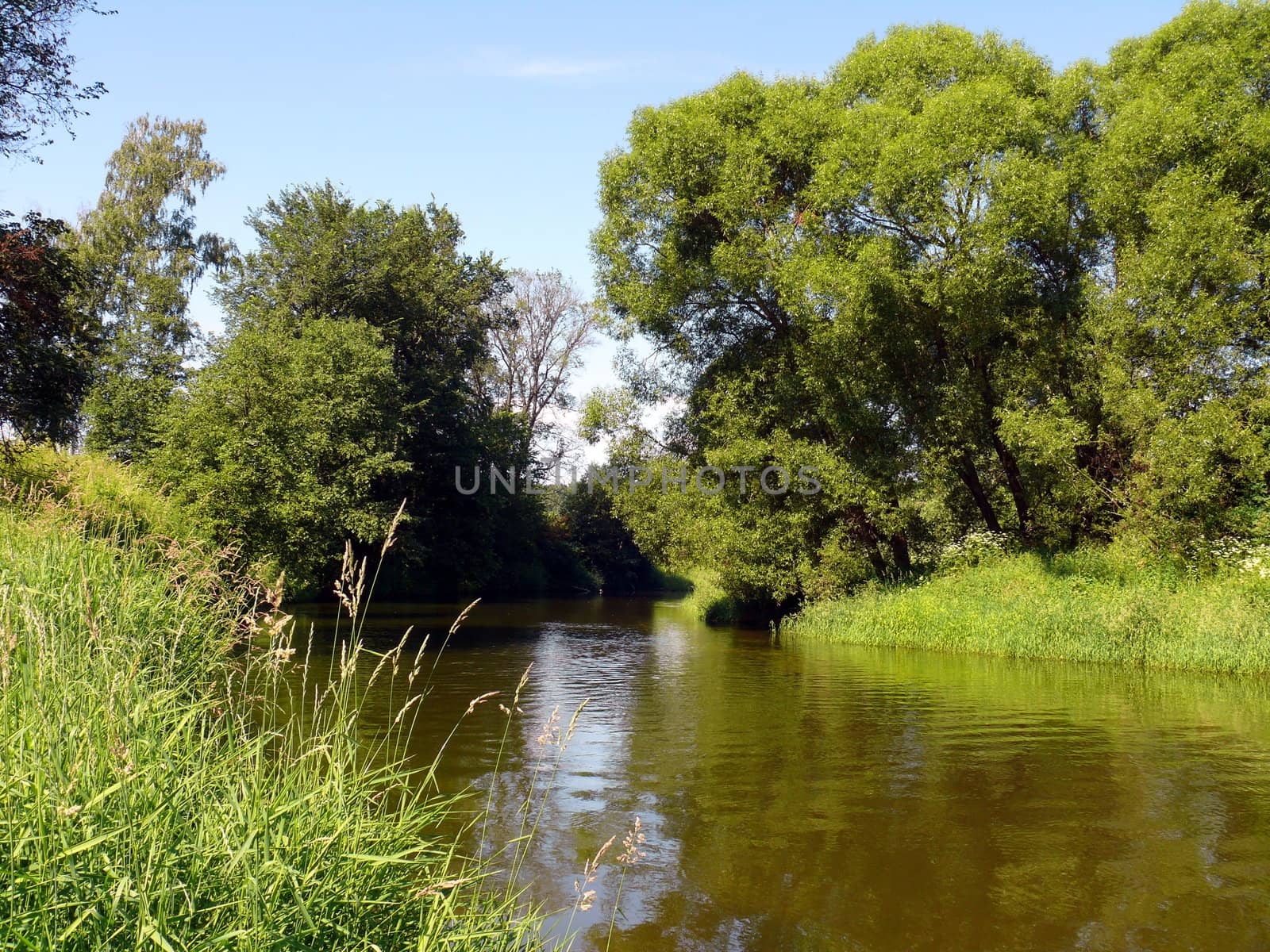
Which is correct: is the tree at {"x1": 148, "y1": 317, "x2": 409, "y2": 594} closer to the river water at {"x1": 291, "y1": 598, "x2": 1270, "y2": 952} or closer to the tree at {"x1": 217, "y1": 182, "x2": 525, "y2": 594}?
the tree at {"x1": 217, "y1": 182, "x2": 525, "y2": 594}

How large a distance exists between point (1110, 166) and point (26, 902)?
21530 millimetres

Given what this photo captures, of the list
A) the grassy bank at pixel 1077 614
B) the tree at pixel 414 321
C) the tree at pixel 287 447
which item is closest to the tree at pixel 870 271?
the grassy bank at pixel 1077 614

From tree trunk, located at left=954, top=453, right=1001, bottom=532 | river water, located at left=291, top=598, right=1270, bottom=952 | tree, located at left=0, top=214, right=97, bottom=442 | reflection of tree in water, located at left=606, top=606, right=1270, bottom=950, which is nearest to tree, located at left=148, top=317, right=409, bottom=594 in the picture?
tree, located at left=0, top=214, right=97, bottom=442

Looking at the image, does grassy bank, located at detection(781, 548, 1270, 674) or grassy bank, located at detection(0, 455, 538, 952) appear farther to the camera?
grassy bank, located at detection(781, 548, 1270, 674)

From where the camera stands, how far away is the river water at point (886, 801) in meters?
5.76

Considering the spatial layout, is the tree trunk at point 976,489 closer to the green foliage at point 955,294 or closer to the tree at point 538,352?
the green foliage at point 955,294

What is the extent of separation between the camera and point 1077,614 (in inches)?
667

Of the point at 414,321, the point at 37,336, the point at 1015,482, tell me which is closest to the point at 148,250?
the point at 414,321

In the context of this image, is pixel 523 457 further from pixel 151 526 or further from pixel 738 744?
pixel 738 744

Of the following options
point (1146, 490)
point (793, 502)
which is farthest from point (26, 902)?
point (793, 502)

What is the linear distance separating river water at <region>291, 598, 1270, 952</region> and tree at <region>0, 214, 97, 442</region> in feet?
26.6

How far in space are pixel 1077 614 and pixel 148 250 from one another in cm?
4102

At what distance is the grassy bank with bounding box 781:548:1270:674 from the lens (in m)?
15.3

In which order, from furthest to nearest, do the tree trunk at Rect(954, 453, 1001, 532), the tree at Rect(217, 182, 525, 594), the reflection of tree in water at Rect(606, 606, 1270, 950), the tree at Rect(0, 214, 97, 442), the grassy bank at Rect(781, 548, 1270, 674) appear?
1. the tree at Rect(217, 182, 525, 594)
2. the tree trunk at Rect(954, 453, 1001, 532)
3. the grassy bank at Rect(781, 548, 1270, 674)
4. the tree at Rect(0, 214, 97, 442)
5. the reflection of tree in water at Rect(606, 606, 1270, 950)
